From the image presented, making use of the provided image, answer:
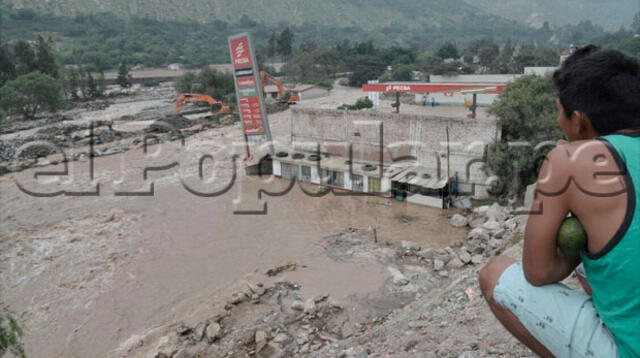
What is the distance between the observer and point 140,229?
1324cm

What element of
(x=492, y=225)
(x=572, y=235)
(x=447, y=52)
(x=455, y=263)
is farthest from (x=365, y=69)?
(x=572, y=235)

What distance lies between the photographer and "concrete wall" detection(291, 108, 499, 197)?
13484 mm

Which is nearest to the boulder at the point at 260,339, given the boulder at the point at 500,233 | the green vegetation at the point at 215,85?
the boulder at the point at 500,233

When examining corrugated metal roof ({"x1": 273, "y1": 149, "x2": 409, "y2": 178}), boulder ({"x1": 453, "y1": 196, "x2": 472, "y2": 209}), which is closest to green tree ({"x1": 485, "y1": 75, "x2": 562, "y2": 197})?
boulder ({"x1": 453, "y1": 196, "x2": 472, "y2": 209})

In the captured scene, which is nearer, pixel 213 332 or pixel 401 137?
pixel 213 332

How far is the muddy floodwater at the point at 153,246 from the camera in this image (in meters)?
8.73

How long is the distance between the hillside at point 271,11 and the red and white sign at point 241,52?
12994 cm

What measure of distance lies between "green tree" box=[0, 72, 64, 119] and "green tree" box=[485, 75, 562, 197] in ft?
120

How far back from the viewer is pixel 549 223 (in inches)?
60.5

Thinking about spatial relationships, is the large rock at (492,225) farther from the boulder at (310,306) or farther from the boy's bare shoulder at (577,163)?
the boy's bare shoulder at (577,163)

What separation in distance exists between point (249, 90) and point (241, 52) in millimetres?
1573

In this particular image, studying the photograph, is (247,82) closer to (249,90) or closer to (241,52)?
(249,90)

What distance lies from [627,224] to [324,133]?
52.1ft

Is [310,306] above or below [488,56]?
below
